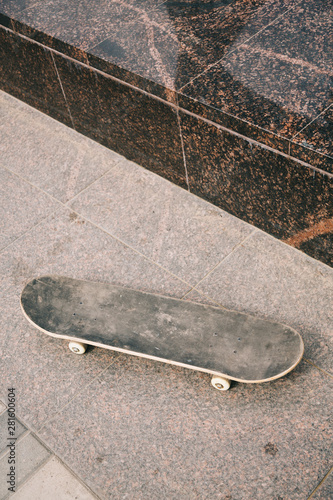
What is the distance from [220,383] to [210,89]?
1930mm

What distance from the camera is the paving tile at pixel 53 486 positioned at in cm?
268

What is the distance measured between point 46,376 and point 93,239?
1.14 metres

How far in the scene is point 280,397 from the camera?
9.43 feet

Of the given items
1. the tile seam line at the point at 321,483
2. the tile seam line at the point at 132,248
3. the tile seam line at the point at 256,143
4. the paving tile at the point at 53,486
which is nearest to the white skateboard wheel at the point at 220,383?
the tile seam line at the point at 321,483

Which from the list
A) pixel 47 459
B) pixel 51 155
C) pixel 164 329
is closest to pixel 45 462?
pixel 47 459

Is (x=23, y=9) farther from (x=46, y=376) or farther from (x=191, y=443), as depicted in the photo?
(x=191, y=443)

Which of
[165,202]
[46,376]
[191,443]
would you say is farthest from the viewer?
[165,202]

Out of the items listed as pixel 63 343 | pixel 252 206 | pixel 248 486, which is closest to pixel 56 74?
pixel 252 206

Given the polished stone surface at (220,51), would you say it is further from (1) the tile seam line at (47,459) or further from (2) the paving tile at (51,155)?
(1) the tile seam line at (47,459)

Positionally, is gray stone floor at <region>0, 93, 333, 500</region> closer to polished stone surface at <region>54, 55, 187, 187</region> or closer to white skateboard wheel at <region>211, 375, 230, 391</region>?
white skateboard wheel at <region>211, 375, 230, 391</region>

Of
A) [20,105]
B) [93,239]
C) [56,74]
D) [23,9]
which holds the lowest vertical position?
[93,239]

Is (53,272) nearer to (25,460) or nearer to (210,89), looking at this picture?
(25,460)

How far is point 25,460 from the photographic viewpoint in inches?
111

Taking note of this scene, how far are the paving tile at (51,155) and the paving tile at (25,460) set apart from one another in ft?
6.59
